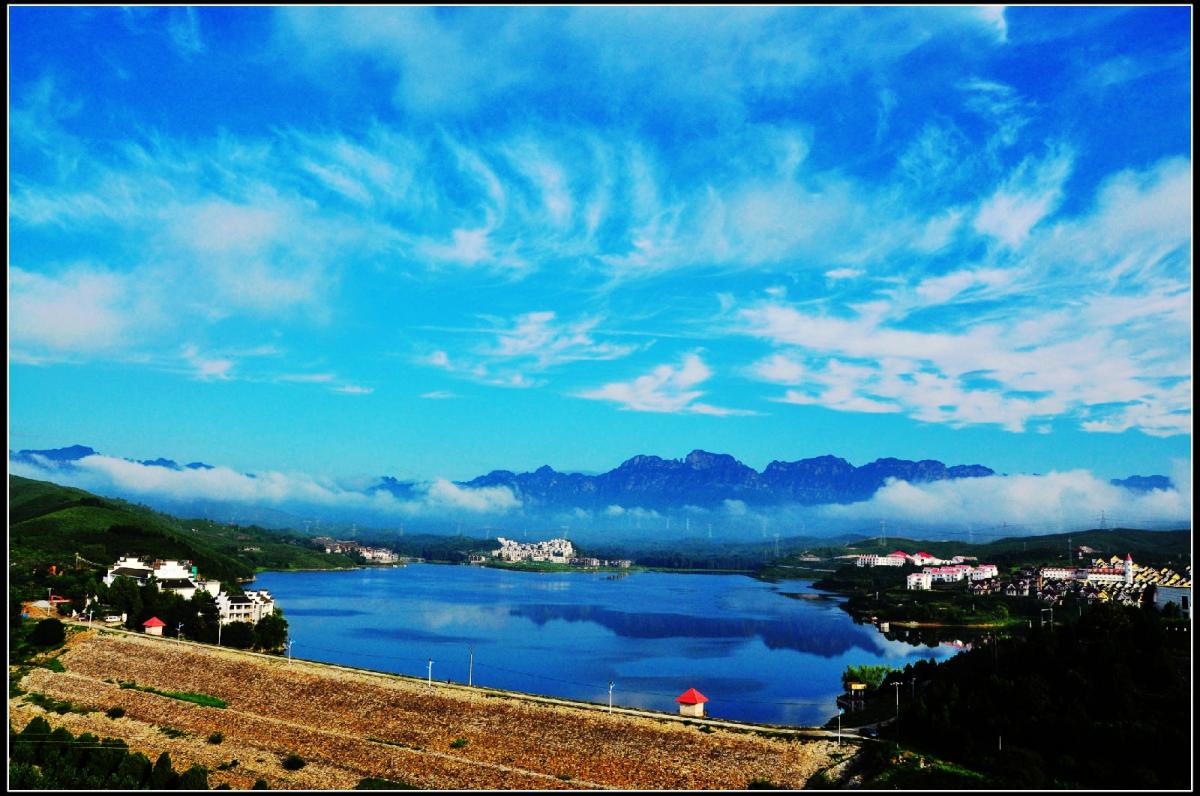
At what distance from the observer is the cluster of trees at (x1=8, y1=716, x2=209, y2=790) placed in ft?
56.2

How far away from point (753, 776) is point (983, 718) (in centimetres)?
573

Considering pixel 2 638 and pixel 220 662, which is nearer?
pixel 2 638

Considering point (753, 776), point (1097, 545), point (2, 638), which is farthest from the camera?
point (1097, 545)

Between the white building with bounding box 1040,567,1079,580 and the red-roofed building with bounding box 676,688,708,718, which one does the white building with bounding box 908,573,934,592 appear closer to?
the white building with bounding box 1040,567,1079,580

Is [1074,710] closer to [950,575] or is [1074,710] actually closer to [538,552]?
[950,575]

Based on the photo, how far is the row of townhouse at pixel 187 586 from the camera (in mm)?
45938

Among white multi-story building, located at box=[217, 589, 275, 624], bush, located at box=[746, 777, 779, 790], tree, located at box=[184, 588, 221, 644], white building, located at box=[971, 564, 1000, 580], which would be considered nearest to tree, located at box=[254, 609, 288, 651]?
tree, located at box=[184, 588, 221, 644]

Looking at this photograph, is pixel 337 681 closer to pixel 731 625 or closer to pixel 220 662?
pixel 220 662

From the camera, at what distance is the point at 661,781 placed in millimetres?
19688

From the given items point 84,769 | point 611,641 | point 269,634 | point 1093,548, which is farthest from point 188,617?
point 1093,548

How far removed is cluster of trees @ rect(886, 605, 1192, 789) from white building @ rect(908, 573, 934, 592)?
56980 millimetres

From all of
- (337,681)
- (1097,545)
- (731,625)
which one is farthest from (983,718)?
(1097,545)

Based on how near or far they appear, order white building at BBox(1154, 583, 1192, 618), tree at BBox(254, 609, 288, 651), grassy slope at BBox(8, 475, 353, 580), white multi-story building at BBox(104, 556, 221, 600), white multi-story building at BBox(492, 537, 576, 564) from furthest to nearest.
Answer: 1. white multi-story building at BBox(492, 537, 576, 564)
2. grassy slope at BBox(8, 475, 353, 580)
3. white multi-story building at BBox(104, 556, 221, 600)
4. white building at BBox(1154, 583, 1192, 618)
5. tree at BBox(254, 609, 288, 651)

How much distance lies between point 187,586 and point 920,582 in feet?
201
